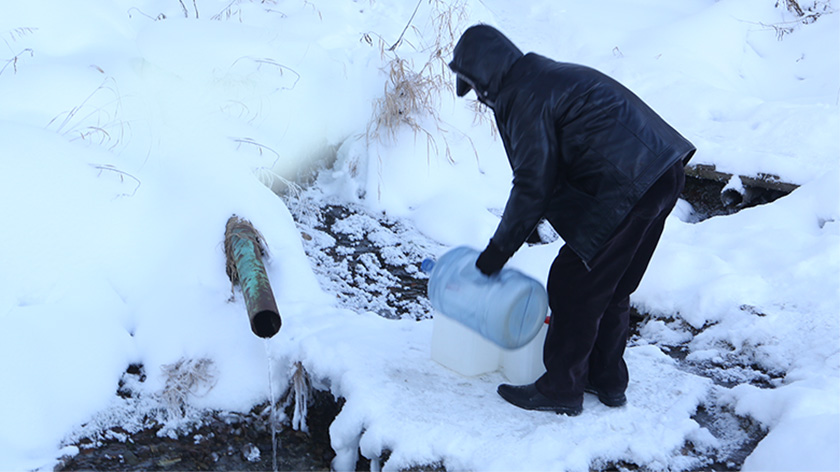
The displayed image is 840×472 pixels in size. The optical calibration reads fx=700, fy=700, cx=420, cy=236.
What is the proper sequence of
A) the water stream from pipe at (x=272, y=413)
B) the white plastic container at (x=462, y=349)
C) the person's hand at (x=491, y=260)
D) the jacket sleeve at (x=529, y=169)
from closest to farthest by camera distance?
the jacket sleeve at (x=529, y=169) < the person's hand at (x=491, y=260) < the water stream from pipe at (x=272, y=413) < the white plastic container at (x=462, y=349)

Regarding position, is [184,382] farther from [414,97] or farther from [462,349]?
[414,97]

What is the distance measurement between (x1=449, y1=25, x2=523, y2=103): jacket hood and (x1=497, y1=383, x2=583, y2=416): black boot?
3.77 feet

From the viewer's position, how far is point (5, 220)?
3244mm

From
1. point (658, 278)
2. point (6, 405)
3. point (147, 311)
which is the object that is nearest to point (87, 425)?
point (6, 405)

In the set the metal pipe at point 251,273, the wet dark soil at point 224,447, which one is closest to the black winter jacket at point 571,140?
the metal pipe at point 251,273

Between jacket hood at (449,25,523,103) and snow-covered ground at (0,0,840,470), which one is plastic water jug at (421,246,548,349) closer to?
snow-covered ground at (0,0,840,470)

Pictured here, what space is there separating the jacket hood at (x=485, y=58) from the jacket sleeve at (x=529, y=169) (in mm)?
149

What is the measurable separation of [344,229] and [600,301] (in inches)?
98.5

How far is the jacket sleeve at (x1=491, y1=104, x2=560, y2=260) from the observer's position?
2.33 m

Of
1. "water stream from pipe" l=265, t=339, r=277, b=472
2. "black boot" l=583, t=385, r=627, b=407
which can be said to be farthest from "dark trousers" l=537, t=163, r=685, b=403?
"water stream from pipe" l=265, t=339, r=277, b=472

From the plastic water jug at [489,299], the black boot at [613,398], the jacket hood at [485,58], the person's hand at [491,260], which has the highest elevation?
the jacket hood at [485,58]

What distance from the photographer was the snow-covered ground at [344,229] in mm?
2699

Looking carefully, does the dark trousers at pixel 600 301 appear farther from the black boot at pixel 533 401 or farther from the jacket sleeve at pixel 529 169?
the jacket sleeve at pixel 529 169

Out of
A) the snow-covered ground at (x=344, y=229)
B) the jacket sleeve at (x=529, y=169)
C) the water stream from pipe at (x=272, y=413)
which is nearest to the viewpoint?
the jacket sleeve at (x=529, y=169)
